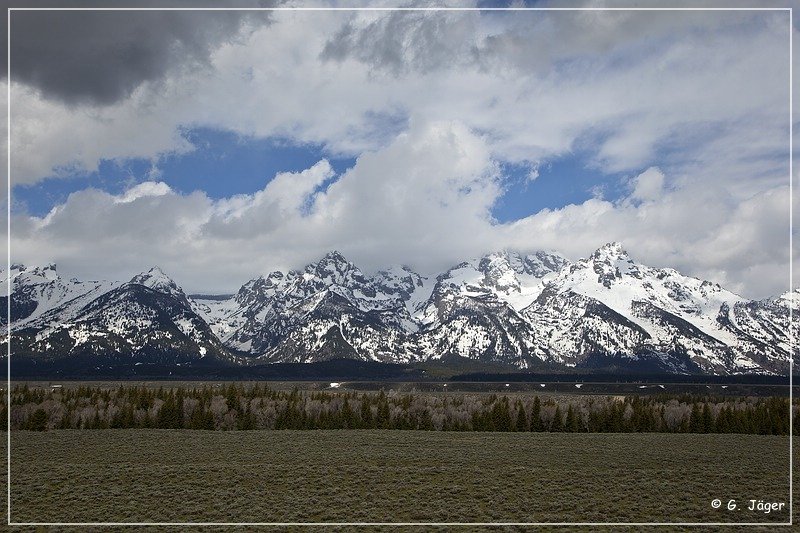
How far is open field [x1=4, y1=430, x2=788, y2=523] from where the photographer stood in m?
53.5

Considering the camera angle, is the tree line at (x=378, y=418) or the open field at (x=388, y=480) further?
the tree line at (x=378, y=418)

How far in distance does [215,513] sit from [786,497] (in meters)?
47.8

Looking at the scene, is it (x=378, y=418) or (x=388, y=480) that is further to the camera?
(x=378, y=418)

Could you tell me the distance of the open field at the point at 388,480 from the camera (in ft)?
176

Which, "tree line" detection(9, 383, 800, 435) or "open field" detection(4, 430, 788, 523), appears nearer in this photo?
"open field" detection(4, 430, 788, 523)

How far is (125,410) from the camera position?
129375 millimetres

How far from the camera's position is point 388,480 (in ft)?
213

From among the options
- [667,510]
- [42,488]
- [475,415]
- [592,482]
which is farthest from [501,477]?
[475,415]

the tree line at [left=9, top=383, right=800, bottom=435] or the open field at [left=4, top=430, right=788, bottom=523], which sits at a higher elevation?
the open field at [left=4, top=430, right=788, bottom=523]

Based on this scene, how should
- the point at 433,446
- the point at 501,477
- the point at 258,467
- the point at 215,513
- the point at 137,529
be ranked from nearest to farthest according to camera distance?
the point at 137,529, the point at 215,513, the point at 501,477, the point at 258,467, the point at 433,446

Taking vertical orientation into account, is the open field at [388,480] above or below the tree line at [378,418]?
above

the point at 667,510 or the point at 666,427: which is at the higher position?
the point at 667,510

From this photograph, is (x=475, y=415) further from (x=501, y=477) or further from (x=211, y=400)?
(x=501, y=477)

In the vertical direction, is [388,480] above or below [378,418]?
above
